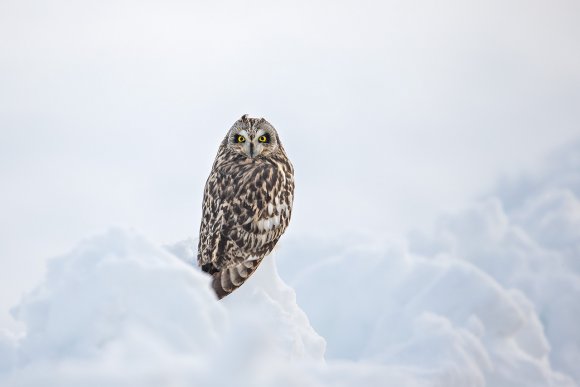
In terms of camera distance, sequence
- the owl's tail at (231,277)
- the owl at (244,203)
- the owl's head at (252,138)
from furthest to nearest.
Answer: the owl's head at (252,138), the owl at (244,203), the owl's tail at (231,277)

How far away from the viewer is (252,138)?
8.17 meters

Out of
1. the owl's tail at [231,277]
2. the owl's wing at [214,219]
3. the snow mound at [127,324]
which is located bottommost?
the snow mound at [127,324]

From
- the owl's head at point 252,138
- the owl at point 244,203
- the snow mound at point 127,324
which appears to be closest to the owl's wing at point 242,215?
the owl at point 244,203

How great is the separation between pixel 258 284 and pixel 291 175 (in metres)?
1.47

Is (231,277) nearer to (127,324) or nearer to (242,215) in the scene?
(242,215)

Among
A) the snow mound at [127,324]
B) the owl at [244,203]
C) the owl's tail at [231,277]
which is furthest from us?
the owl at [244,203]

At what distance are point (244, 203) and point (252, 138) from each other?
2.50 ft

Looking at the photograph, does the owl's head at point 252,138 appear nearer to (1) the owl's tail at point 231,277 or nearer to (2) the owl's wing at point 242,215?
(2) the owl's wing at point 242,215

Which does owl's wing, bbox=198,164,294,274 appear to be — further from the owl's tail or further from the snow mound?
the snow mound

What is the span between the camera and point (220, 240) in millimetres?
7477

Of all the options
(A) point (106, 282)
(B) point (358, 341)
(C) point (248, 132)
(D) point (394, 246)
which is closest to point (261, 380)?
(A) point (106, 282)

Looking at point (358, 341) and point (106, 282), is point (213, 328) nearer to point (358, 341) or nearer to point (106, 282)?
point (106, 282)

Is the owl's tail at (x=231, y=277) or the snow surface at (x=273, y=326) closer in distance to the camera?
the snow surface at (x=273, y=326)

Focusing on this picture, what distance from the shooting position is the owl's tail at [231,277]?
6.91m
